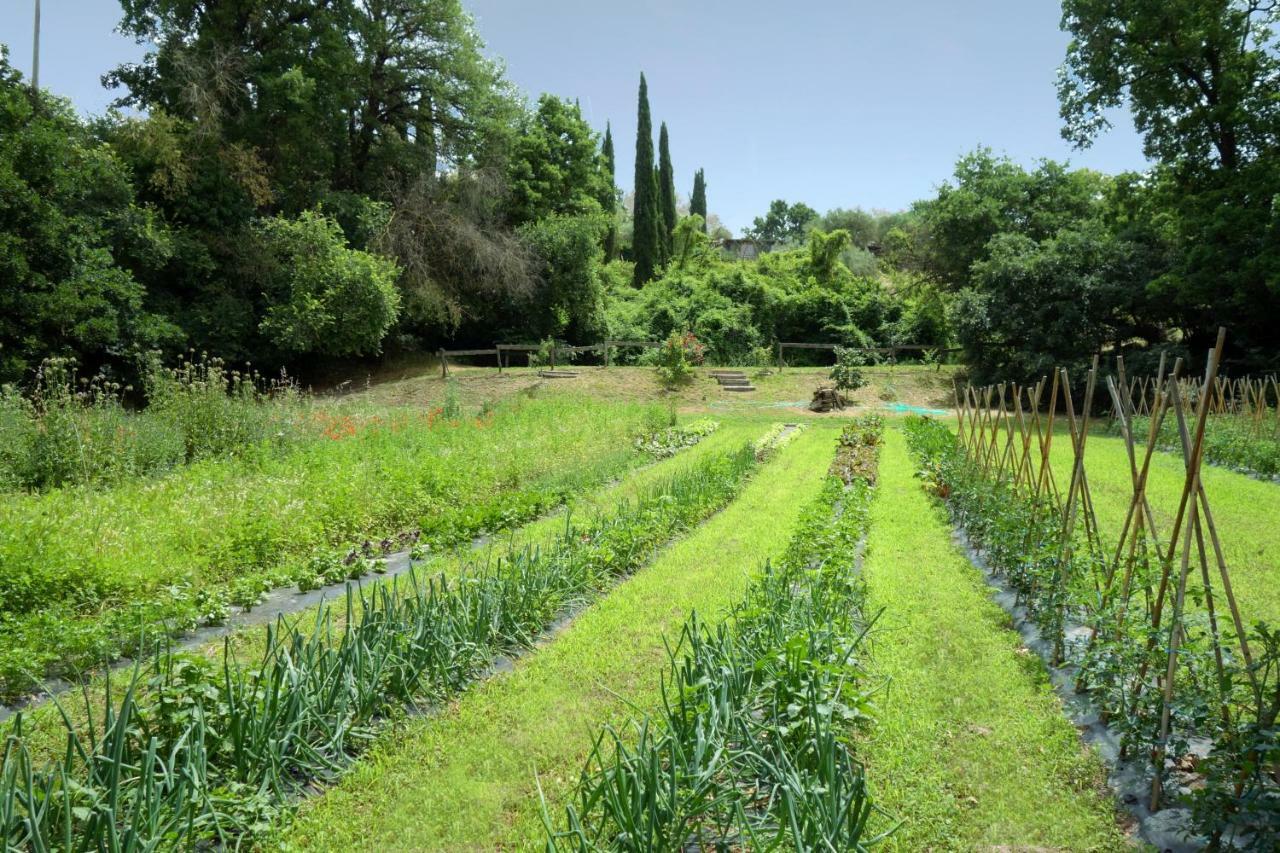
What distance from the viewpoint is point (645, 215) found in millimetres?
37969

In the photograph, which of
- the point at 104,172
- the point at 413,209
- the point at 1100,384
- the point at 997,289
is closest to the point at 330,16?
the point at 413,209

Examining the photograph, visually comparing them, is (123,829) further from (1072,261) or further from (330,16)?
(330,16)

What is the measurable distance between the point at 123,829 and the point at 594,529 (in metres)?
4.61

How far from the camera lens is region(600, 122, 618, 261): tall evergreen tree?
35375 mm

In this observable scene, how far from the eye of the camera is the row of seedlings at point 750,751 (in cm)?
249

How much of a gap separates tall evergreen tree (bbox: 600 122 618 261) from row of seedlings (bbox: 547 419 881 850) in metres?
A: 29.2

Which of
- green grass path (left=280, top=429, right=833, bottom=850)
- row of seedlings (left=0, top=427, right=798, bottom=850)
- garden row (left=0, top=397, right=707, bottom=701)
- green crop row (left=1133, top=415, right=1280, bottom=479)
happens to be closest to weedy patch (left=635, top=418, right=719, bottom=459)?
garden row (left=0, top=397, right=707, bottom=701)

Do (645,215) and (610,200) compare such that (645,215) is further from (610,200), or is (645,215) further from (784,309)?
(784,309)

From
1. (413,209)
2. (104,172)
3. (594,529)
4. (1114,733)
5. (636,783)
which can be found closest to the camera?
(636,783)

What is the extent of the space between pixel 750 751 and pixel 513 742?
1.59m

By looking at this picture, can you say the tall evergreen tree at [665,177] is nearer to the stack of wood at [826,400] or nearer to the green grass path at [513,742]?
the stack of wood at [826,400]

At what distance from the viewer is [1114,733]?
3721 mm

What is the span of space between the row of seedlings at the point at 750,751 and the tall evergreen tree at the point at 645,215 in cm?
3491

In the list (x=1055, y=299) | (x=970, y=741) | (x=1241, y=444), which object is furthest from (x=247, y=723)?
(x=1055, y=299)
